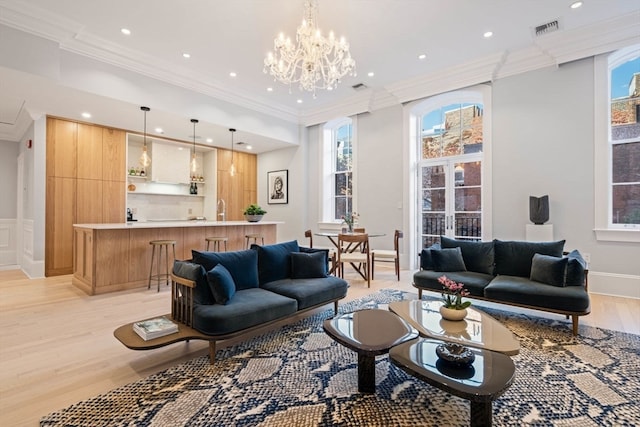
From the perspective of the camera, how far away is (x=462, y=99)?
5.98 m

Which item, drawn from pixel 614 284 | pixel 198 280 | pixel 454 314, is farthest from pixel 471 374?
pixel 614 284

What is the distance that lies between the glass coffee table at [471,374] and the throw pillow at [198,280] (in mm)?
1621

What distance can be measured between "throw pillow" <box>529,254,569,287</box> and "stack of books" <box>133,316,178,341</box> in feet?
12.1

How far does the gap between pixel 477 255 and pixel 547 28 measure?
3.32 m

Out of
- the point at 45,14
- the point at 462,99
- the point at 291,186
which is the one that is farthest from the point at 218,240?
the point at 462,99

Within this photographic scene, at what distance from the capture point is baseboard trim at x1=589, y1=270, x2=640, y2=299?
4.24m

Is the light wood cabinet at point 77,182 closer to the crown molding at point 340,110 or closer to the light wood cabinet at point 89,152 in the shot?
the light wood cabinet at point 89,152

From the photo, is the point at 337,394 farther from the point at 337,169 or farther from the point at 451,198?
the point at 337,169

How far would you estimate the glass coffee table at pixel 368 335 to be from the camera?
201 centimetres

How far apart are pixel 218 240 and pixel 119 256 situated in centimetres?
157

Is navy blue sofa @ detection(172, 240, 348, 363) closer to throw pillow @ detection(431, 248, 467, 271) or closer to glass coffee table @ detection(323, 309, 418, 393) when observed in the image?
glass coffee table @ detection(323, 309, 418, 393)

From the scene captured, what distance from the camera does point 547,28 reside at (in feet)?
14.3

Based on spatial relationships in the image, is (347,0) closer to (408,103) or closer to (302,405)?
(408,103)

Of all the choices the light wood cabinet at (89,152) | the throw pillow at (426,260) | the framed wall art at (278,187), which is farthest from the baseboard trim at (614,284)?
the light wood cabinet at (89,152)
